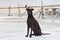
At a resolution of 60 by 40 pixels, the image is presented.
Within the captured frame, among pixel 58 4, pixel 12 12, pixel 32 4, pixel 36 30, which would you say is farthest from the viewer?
pixel 12 12

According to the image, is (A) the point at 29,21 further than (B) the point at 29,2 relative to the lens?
No

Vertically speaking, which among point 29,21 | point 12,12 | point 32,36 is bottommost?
point 12,12

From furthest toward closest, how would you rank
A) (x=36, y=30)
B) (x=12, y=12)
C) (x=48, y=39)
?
1. (x=12, y=12)
2. (x=36, y=30)
3. (x=48, y=39)

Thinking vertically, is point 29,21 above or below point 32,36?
above

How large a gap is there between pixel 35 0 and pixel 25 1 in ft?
1.51

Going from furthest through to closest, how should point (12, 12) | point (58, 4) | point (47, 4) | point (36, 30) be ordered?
point (12, 12) < point (47, 4) < point (58, 4) < point (36, 30)

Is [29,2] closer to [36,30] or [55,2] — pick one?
[55,2]

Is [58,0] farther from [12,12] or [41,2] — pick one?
[12,12]

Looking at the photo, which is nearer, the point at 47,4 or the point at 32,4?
the point at 47,4

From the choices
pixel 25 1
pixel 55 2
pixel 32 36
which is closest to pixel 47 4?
pixel 55 2

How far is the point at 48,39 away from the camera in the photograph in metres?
3.37

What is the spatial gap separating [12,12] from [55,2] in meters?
6.03

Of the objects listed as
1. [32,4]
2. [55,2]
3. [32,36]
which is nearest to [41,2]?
[32,4]

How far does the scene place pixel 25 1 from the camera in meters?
7.83
